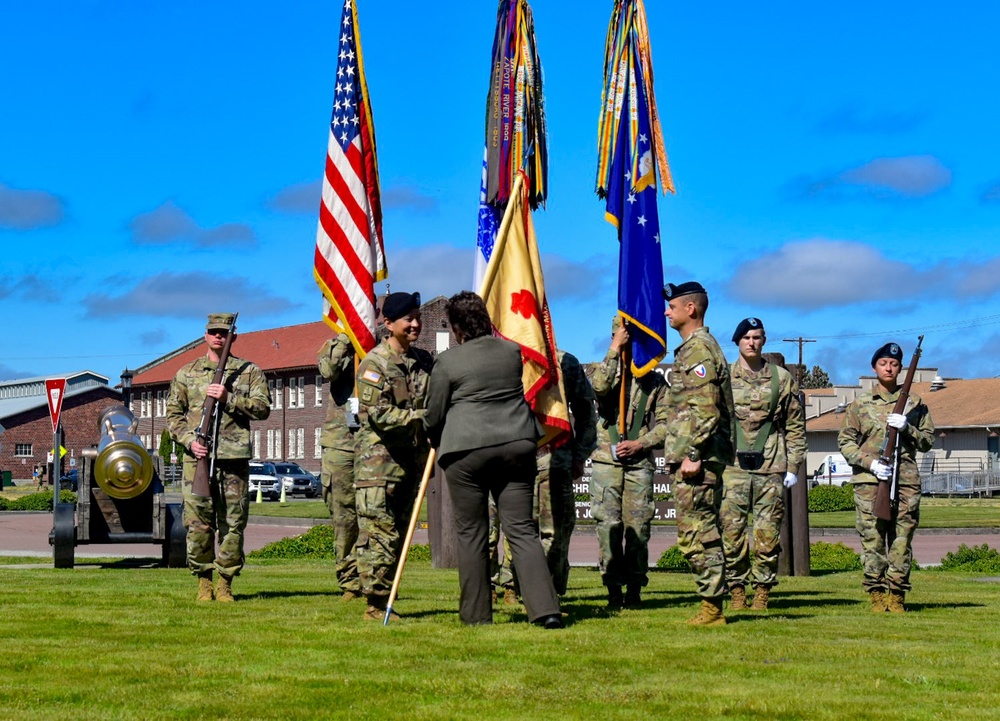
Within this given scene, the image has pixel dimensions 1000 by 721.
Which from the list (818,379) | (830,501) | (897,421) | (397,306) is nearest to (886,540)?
(897,421)

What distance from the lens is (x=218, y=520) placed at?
11227 mm

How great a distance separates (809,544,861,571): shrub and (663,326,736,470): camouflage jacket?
810cm

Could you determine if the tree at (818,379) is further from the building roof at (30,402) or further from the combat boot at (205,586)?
the combat boot at (205,586)

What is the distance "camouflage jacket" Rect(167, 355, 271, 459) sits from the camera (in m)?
11.2

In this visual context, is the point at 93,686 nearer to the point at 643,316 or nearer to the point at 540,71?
the point at 643,316

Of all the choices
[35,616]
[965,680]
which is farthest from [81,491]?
[965,680]

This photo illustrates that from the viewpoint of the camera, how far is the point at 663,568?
16797 millimetres

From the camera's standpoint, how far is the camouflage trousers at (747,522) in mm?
10703

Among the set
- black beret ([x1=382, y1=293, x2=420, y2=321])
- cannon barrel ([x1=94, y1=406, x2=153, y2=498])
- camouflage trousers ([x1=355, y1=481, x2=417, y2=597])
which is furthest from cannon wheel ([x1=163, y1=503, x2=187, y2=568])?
black beret ([x1=382, y1=293, x2=420, y2=321])

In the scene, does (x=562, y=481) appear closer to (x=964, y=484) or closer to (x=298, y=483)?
(x=298, y=483)

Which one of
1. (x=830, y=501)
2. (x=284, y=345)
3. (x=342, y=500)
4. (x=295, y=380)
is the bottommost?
(x=830, y=501)

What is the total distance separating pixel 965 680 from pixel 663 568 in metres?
9.79

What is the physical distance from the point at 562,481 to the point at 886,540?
105 inches

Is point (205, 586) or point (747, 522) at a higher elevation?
point (747, 522)
